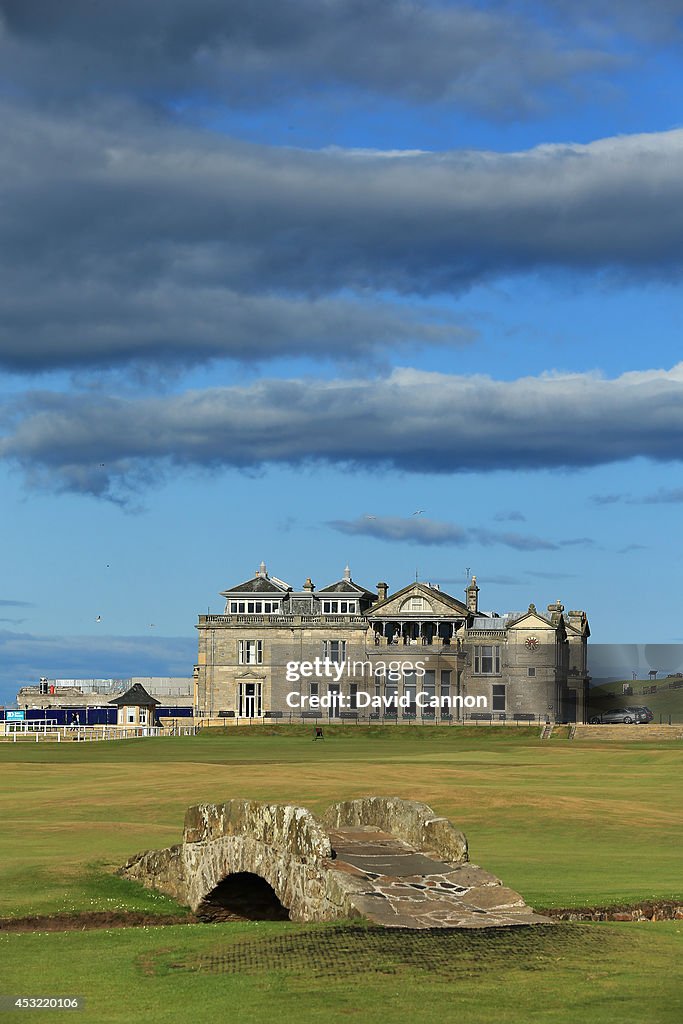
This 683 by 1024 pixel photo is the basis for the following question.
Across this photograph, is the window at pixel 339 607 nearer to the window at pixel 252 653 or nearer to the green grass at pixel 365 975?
the window at pixel 252 653

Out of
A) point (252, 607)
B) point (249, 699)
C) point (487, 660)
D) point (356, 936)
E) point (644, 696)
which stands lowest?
point (356, 936)

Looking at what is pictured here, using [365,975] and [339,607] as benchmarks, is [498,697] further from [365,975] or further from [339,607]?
[365,975]

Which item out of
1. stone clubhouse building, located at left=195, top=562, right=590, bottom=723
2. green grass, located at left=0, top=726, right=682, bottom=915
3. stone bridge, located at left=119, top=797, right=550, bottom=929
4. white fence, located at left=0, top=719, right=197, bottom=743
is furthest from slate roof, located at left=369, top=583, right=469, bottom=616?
stone bridge, located at left=119, top=797, right=550, bottom=929

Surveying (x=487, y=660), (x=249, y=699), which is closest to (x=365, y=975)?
(x=487, y=660)

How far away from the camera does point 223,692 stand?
541 ft

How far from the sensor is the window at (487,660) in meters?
153

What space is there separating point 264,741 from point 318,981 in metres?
95.9

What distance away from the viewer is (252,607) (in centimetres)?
16775

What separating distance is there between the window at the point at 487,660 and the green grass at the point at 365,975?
135 m

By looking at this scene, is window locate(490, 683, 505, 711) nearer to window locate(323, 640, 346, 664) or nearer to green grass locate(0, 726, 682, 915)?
window locate(323, 640, 346, 664)

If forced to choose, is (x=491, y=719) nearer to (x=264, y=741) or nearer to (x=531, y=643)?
(x=531, y=643)

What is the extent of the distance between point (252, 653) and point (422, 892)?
14573 cm

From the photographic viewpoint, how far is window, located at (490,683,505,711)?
5999 inches

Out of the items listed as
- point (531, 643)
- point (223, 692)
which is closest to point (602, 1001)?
point (531, 643)
